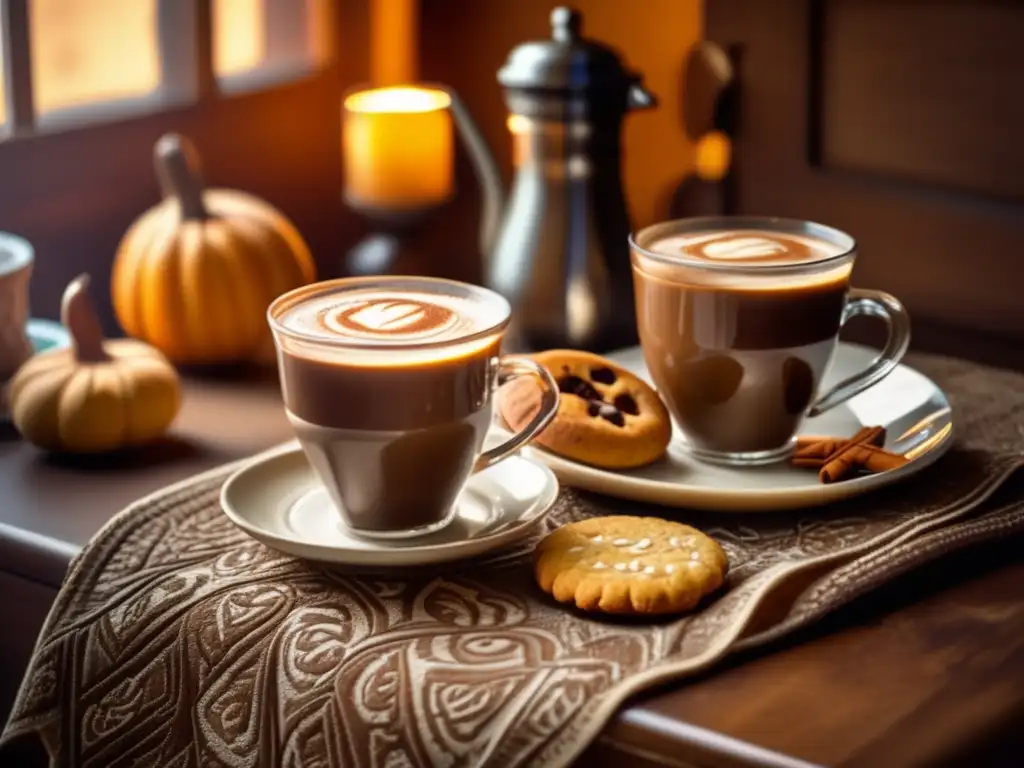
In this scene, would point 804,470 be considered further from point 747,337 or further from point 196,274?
point 196,274

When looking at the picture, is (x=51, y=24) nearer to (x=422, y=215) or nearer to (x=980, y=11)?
(x=422, y=215)

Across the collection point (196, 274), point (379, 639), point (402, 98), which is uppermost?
point (402, 98)

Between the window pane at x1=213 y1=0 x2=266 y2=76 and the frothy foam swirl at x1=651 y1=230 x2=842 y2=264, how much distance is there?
0.81 metres

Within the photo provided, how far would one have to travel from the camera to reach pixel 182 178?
1324 millimetres

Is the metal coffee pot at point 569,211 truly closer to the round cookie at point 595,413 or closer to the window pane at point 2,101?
the round cookie at point 595,413

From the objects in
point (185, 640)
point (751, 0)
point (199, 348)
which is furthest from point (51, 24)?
point (185, 640)

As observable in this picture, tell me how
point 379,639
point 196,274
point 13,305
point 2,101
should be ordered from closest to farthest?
1. point 379,639
2. point 13,305
3. point 196,274
4. point 2,101

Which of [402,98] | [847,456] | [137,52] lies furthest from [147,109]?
[847,456]

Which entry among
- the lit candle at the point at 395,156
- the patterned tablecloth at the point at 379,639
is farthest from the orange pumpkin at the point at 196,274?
the patterned tablecloth at the point at 379,639

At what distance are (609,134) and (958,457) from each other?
0.44 metres

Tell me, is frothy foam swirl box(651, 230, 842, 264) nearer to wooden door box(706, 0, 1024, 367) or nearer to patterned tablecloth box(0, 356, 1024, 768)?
patterned tablecloth box(0, 356, 1024, 768)

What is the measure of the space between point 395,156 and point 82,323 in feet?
1.83

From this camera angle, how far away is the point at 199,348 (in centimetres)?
133

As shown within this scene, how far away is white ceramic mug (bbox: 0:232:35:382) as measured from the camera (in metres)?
1.17
